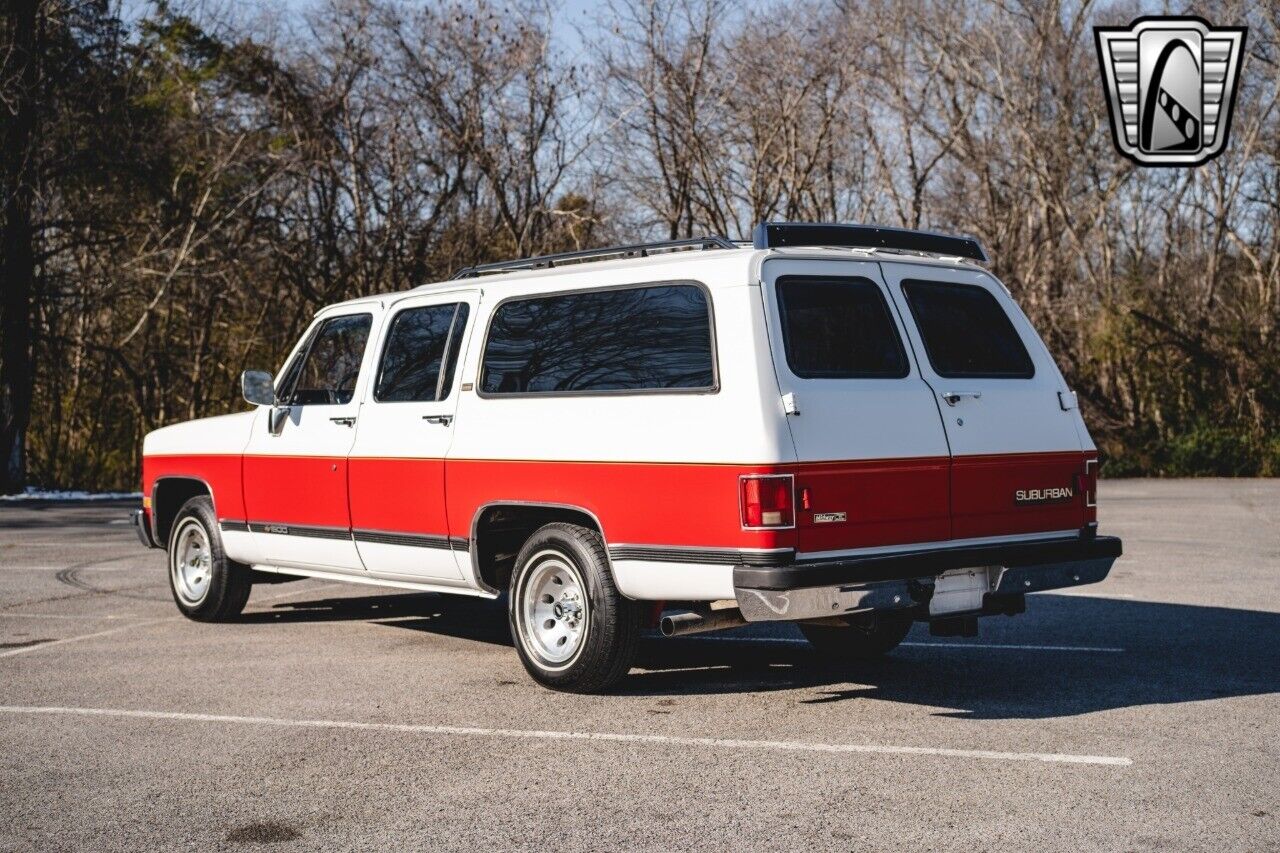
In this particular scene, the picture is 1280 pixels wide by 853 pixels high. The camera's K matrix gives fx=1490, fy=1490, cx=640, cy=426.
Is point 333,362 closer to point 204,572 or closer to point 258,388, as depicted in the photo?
point 258,388

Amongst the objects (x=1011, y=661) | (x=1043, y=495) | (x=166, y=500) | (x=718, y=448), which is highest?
(x=718, y=448)

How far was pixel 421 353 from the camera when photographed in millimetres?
8625

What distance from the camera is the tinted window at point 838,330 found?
22.7 feet

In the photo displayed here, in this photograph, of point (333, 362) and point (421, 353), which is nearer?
point (421, 353)

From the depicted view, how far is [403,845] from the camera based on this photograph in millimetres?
4965

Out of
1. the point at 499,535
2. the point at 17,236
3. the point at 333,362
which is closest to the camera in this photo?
the point at 499,535

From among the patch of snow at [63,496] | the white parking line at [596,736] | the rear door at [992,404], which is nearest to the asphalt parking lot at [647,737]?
the white parking line at [596,736]

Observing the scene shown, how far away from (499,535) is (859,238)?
251 cm

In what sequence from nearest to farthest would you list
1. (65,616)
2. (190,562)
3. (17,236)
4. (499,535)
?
1. (499,535)
2. (190,562)
3. (65,616)
4. (17,236)

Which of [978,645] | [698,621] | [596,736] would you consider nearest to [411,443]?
[698,621]

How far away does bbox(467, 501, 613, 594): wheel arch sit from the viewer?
785 centimetres

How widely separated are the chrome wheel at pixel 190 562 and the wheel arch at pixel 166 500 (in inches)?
9.3

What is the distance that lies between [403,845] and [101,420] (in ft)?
74.3

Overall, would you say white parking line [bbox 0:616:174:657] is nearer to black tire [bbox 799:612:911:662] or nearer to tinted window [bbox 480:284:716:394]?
tinted window [bbox 480:284:716:394]
